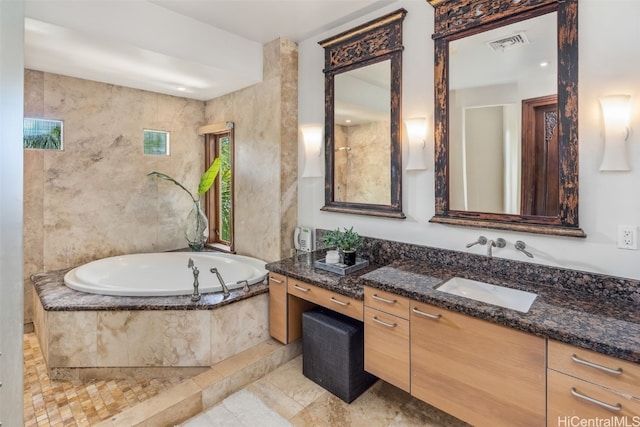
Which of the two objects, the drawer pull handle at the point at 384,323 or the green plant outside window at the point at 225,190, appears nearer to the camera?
the drawer pull handle at the point at 384,323

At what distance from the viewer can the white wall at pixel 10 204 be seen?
0.56m

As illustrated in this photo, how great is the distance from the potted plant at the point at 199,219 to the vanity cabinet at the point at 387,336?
270 centimetres

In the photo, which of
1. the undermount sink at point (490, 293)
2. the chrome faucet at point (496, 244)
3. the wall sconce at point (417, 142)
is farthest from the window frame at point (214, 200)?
the chrome faucet at point (496, 244)

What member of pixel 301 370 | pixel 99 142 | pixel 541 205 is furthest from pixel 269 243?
pixel 541 205

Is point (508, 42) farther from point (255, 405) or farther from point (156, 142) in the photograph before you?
point (156, 142)

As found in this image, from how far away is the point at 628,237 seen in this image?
5.49 ft

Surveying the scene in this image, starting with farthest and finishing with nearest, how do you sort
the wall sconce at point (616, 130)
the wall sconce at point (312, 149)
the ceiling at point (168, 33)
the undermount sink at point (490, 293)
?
Answer: the wall sconce at point (312, 149) < the ceiling at point (168, 33) < the undermount sink at point (490, 293) < the wall sconce at point (616, 130)

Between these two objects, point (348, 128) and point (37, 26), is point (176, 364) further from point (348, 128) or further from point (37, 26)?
point (37, 26)

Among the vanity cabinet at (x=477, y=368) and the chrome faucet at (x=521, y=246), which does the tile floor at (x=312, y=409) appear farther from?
the chrome faucet at (x=521, y=246)

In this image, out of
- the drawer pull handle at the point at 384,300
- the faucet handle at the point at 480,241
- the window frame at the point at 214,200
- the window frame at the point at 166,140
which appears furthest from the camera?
the window frame at the point at 214,200

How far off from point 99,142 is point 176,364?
98.1 inches

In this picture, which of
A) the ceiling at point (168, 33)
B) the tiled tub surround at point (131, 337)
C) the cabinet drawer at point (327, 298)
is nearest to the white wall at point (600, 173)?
the cabinet drawer at point (327, 298)

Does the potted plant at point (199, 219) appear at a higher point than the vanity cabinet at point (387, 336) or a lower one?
higher

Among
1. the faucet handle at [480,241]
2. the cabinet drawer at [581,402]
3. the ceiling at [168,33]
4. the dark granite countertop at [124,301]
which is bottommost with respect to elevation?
the cabinet drawer at [581,402]
